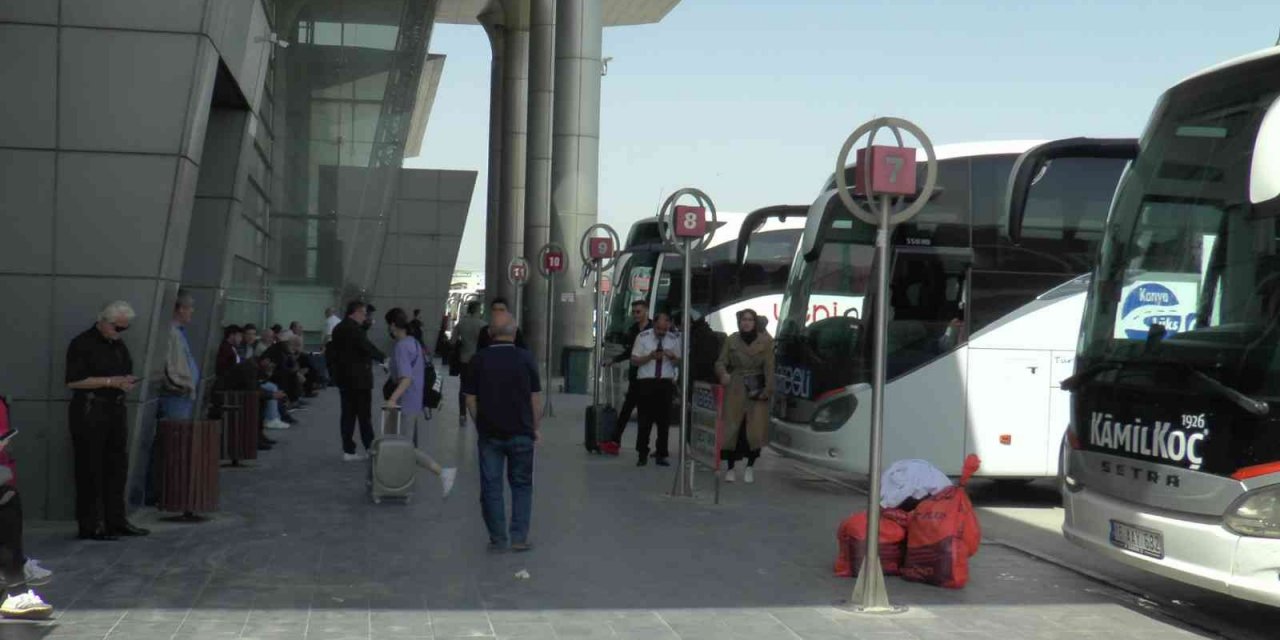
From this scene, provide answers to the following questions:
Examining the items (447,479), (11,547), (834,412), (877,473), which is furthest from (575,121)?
(11,547)

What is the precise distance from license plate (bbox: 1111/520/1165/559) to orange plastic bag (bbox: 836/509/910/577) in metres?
1.61

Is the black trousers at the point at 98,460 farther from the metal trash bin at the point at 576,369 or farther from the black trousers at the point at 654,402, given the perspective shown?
the metal trash bin at the point at 576,369

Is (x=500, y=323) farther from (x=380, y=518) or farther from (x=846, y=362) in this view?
(x=846, y=362)

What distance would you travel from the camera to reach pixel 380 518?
12734 mm

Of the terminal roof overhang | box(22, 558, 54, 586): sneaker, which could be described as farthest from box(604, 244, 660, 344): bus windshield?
the terminal roof overhang

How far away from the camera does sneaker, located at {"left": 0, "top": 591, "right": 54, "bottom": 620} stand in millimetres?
7828

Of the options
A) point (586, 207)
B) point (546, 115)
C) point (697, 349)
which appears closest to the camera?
point (697, 349)

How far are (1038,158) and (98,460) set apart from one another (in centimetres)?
688

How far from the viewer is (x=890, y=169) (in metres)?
9.19

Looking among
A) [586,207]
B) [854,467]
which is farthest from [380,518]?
[586,207]

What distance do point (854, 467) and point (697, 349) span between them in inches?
136

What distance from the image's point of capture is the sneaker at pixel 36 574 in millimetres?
8977

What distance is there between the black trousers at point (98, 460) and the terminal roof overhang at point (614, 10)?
37848 mm

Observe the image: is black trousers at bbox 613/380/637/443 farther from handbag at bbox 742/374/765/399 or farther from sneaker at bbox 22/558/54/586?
sneaker at bbox 22/558/54/586
